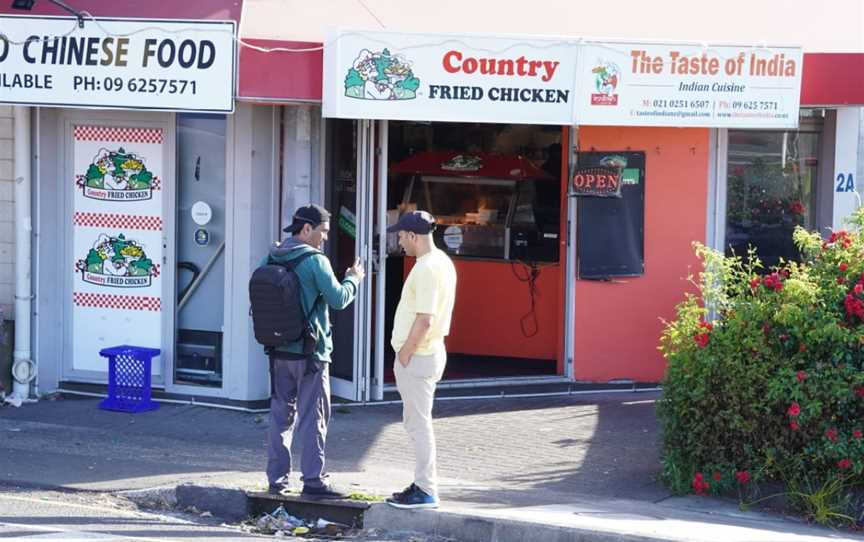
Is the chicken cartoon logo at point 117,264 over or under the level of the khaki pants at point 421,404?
over

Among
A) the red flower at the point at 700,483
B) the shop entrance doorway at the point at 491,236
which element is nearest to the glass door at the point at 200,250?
the shop entrance doorway at the point at 491,236

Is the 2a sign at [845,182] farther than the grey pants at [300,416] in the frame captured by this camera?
Yes

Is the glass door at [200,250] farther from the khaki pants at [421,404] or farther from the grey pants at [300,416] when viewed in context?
the khaki pants at [421,404]

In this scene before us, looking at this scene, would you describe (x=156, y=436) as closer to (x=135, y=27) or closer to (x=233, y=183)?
(x=233, y=183)

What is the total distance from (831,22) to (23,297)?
7523mm

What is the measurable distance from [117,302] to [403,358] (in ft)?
14.6

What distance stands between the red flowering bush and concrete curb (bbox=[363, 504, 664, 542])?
1.34 m

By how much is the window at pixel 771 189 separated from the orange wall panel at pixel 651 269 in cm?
35

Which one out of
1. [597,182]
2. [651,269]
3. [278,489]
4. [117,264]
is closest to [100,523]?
[278,489]

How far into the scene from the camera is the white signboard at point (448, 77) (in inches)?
395

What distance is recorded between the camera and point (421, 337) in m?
7.49

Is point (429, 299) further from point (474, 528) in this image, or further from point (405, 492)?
point (474, 528)

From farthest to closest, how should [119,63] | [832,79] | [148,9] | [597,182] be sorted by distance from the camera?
[597,182] < [832,79] < [148,9] < [119,63]

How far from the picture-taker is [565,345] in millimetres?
11906
